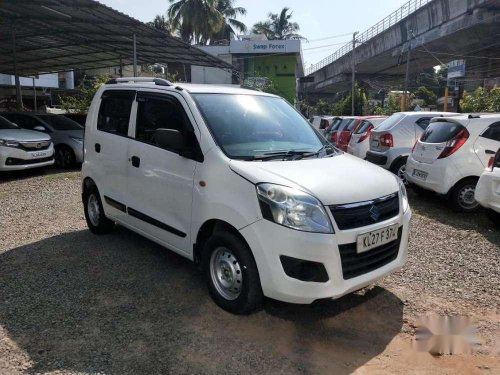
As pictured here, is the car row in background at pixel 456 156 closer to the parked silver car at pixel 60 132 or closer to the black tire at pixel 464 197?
the black tire at pixel 464 197

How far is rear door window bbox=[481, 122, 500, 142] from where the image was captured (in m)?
6.64

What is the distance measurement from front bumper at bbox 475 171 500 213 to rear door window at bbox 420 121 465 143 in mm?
1297

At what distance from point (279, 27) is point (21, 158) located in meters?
53.0

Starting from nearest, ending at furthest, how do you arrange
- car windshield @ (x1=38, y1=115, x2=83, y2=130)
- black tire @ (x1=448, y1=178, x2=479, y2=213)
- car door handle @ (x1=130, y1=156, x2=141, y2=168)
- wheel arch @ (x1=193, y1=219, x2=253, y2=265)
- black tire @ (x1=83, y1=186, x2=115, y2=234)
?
wheel arch @ (x1=193, y1=219, x2=253, y2=265) → car door handle @ (x1=130, y1=156, x2=141, y2=168) → black tire @ (x1=83, y1=186, x2=115, y2=234) → black tire @ (x1=448, y1=178, x2=479, y2=213) → car windshield @ (x1=38, y1=115, x2=83, y2=130)

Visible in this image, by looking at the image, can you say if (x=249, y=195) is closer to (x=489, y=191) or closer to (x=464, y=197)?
(x=489, y=191)

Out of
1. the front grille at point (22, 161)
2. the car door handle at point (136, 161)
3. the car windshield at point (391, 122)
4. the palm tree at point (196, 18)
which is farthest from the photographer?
the palm tree at point (196, 18)

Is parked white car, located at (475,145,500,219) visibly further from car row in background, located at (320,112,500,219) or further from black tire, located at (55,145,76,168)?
black tire, located at (55,145,76,168)

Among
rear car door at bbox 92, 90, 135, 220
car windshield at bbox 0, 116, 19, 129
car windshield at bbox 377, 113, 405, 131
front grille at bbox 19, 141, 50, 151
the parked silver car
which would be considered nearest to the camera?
rear car door at bbox 92, 90, 135, 220

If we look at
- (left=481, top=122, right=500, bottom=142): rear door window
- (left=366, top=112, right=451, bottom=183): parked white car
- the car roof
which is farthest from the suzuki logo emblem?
(left=366, top=112, right=451, bottom=183): parked white car

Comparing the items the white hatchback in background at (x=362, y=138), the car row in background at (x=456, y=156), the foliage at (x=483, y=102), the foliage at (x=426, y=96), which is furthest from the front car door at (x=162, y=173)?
the foliage at (x=426, y=96)

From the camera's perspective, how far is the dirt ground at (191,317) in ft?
9.78

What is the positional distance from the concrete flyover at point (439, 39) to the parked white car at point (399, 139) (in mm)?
14695

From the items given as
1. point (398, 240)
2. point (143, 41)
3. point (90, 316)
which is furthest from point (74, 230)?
point (143, 41)

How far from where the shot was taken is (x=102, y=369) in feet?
9.46
